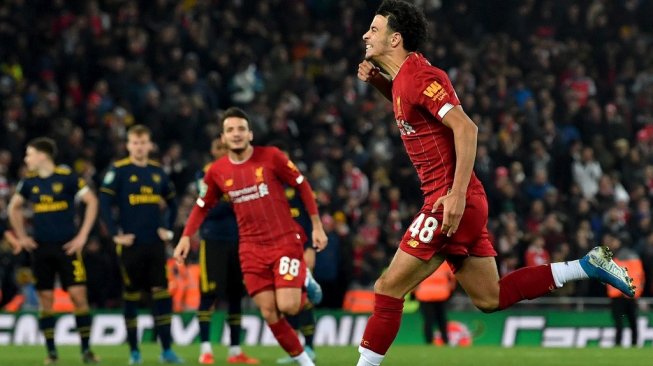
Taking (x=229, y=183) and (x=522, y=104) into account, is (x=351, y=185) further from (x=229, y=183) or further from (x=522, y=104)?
(x=229, y=183)

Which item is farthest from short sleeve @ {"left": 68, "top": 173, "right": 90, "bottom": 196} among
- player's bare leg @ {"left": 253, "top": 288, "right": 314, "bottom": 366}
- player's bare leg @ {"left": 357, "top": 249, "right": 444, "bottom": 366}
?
player's bare leg @ {"left": 357, "top": 249, "right": 444, "bottom": 366}

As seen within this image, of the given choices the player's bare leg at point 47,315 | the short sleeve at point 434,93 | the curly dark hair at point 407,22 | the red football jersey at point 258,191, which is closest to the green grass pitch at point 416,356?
the player's bare leg at point 47,315

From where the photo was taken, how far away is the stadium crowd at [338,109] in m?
20.3

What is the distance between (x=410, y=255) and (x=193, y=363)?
229 inches

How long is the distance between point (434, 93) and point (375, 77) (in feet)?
2.73

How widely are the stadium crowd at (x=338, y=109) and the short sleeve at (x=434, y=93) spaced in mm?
11104

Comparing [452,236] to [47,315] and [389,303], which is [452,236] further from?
[47,315]

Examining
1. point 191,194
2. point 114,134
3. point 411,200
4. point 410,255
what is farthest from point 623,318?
point 410,255

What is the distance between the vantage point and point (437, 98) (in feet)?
25.3

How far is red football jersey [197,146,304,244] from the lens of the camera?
11.3 metres

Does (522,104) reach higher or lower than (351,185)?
higher

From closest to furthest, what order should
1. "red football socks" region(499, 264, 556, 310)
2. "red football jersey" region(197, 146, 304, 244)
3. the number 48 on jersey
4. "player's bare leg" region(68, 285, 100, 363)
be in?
1. the number 48 on jersey
2. "red football socks" region(499, 264, 556, 310)
3. "red football jersey" region(197, 146, 304, 244)
4. "player's bare leg" region(68, 285, 100, 363)

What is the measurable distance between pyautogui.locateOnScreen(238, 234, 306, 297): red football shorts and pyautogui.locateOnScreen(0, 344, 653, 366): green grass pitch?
2.02 metres

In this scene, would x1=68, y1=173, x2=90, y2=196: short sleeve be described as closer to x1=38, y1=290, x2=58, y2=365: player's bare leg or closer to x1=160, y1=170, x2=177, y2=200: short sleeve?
x1=160, y1=170, x2=177, y2=200: short sleeve
